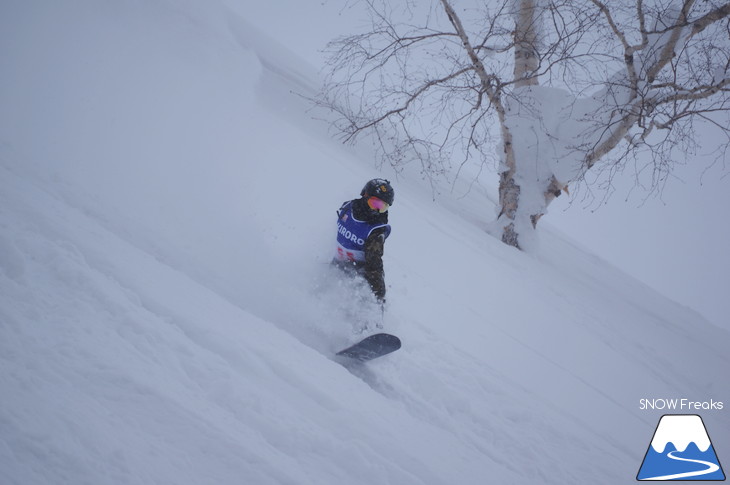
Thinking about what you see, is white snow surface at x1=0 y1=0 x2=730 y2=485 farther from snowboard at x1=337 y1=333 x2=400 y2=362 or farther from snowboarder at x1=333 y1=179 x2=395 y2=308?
snowboarder at x1=333 y1=179 x2=395 y2=308

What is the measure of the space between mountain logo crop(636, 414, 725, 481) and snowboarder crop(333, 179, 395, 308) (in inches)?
103

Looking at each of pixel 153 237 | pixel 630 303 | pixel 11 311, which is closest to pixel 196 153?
pixel 153 237

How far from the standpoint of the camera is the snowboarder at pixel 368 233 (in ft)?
11.5

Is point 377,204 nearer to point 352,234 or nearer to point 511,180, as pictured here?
point 352,234

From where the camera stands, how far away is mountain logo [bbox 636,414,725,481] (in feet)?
10.1

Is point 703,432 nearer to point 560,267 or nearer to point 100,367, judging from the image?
point 560,267

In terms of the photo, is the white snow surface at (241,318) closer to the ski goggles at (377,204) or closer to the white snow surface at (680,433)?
the white snow surface at (680,433)

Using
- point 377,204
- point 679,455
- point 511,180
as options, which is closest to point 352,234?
point 377,204

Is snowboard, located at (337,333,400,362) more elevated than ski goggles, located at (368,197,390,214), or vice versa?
ski goggles, located at (368,197,390,214)

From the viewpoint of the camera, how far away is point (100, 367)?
1.65 meters

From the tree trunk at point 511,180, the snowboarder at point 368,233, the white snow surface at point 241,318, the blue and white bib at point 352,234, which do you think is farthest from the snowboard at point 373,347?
the tree trunk at point 511,180

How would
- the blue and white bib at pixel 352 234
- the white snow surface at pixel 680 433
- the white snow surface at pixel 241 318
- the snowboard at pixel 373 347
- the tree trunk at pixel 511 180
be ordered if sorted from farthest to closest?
1. the tree trunk at pixel 511 180
2. the blue and white bib at pixel 352 234
3. the white snow surface at pixel 680 433
4. the snowboard at pixel 373 347
5. the white snow surface at pixel 241 318

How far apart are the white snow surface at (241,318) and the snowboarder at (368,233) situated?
0.32 m

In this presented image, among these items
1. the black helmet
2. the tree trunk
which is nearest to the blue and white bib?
the black helmet
